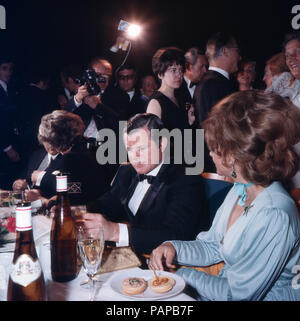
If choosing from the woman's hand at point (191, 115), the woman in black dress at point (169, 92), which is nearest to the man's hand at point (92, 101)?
the woman in black dress at point (169, 92)

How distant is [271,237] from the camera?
1.04 m

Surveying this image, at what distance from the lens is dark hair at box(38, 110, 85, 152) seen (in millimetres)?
2447

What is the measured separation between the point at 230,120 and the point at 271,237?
16.3 inches

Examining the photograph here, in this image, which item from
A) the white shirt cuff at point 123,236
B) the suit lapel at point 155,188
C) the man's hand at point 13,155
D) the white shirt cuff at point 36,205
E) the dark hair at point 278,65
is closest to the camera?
the white shirt cuff at point 123,236

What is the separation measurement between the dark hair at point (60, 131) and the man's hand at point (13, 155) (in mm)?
1680

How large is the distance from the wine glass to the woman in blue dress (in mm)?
342

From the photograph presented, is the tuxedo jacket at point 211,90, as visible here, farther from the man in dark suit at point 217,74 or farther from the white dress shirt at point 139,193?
the white dress shirt at point 139,193

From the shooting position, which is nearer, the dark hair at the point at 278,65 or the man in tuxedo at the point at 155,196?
the man in tuxedo at the point at 155,196

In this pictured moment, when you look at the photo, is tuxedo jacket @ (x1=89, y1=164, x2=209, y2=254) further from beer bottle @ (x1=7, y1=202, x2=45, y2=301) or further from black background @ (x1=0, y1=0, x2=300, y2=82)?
black background @ (x1=0, y1=0, x2=300, y2=82)

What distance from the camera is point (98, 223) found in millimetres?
1381

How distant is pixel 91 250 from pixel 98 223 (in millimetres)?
418

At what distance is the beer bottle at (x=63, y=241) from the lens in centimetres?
103

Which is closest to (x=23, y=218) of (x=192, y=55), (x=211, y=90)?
(x=211, y=90)

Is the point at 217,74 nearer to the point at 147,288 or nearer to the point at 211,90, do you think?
the point at 211,90
